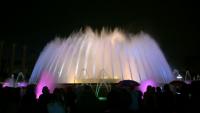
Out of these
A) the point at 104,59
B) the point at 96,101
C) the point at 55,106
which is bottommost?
the point at 55,106

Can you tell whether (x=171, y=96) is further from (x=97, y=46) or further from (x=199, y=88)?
(x=97, y=46)

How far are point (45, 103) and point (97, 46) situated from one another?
2652 cm

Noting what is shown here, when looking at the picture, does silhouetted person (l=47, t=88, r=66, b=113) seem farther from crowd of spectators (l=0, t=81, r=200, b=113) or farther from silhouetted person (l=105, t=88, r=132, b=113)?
silhouetted person (l=105, t=88, r=132, b=113)

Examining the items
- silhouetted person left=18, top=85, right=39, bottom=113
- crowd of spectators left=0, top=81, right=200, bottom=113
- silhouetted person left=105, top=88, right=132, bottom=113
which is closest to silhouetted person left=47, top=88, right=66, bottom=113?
crowd of spectators left=0, top=81, right=200, bottom=113

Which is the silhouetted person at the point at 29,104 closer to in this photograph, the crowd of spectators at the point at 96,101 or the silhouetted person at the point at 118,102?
the crowd of spectators at the point at 96,101

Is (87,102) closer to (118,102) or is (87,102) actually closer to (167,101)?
(118,102)

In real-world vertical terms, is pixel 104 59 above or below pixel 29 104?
above

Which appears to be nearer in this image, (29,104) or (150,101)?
(29,104)

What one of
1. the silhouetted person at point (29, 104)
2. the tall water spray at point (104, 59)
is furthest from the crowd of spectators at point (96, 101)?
the tall water spray at point (104, 59)

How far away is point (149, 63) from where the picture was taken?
3791 cm

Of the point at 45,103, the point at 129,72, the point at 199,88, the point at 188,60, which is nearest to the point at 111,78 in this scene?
the point at 129,72

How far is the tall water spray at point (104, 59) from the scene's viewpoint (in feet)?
120

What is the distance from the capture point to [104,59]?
37.7 m

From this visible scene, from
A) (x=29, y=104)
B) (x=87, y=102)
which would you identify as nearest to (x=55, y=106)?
(x=29, y=104)
